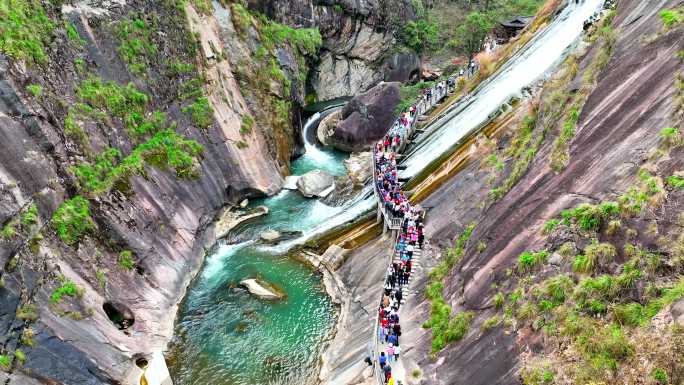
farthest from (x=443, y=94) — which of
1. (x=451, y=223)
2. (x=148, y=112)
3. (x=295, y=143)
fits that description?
(x=148, y=112)

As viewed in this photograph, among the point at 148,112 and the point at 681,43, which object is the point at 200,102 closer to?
the point at 148,112

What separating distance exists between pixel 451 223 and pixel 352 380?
33.9 feet

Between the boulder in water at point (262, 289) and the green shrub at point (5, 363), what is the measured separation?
41.3 feet

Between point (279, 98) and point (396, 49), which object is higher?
point (396, 49)

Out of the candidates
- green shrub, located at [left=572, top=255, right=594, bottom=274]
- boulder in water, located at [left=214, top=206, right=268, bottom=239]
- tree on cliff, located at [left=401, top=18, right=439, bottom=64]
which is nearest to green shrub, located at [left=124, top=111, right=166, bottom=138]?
boulder in water, located at [left=214, top=206, right=268, bottom=239]

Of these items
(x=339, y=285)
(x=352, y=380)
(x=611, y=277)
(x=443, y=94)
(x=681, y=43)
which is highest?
(x=443, y=94)

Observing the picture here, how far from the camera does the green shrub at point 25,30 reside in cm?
2500

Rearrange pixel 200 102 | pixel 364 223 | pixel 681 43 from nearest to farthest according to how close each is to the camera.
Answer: pixel 681 43, pixel 364 223, pixel 200 102

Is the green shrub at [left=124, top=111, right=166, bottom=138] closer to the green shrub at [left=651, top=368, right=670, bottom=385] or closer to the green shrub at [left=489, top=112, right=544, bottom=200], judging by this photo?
the green shrub at [left=489, top=112, right=544, bottom=200]

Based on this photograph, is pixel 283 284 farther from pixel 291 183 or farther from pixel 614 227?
pixel 614 227

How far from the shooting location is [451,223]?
26031 mm

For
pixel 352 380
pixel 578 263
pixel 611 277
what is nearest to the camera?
pixel 611 277

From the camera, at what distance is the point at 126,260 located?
2628cm

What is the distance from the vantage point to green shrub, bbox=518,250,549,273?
15.9 m
